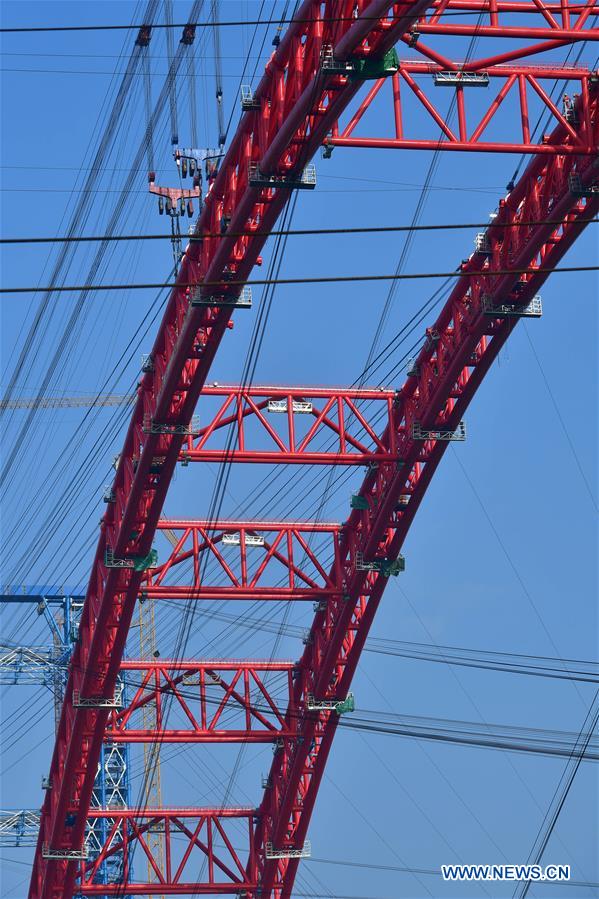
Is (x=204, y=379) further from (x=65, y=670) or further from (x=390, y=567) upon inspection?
(x=65, y=670)

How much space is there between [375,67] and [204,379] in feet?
36.9

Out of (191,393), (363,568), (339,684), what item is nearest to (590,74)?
(191,393)

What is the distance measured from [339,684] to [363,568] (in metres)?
5.22

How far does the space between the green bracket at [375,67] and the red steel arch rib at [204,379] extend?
4.7 inches

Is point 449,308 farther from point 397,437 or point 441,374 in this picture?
point 397,437

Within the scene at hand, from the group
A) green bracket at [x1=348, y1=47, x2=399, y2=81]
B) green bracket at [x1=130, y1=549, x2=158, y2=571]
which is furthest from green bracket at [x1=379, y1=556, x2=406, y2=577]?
green bracket at [x1=348, y1=47, x2=399, y2=81]

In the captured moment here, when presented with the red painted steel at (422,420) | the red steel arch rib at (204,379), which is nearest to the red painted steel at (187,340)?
the red steel arch rib at (204,379)

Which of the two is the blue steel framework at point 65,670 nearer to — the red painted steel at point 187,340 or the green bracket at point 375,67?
the red painted steel at point 187,340

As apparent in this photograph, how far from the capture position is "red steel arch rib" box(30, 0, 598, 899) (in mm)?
31828

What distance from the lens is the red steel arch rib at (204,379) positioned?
31828mm

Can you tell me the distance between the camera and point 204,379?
3959 cm

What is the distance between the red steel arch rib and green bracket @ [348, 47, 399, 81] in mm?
120

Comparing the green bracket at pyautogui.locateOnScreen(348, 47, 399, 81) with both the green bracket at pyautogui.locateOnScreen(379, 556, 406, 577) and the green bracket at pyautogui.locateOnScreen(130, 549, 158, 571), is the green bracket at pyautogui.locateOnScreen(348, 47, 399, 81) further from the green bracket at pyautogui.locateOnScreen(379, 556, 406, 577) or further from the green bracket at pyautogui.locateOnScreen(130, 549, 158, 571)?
the green bracket at pyautogui.locateOnScreen(379, 556, 406, 577)

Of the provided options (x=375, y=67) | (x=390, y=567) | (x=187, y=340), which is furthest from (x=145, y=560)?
(x=375, y=67)
